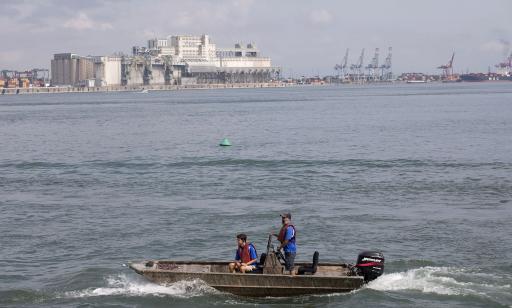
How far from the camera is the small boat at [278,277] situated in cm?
2188

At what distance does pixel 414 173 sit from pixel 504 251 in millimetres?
18692

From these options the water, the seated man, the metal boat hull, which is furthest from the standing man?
the water

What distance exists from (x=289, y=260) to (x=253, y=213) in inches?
452

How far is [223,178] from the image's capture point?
4538 centimetres

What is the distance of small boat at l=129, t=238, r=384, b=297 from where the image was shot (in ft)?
71.8

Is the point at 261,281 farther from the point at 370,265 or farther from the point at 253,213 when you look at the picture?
the point at 253,213

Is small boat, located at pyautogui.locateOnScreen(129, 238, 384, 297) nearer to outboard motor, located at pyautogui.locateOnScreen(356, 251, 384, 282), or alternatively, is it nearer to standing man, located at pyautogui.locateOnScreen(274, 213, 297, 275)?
outboard motor, located at pyautogui.locateOnScreen(356, 251, 384, 282)

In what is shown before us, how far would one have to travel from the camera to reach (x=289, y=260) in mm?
22109

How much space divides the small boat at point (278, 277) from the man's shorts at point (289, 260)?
0.15 m

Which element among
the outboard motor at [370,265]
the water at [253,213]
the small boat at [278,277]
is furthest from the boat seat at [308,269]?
the outboard motor at [370,265]

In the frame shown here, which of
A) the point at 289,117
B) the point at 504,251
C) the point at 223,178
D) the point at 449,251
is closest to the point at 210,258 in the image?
the point at 449,251

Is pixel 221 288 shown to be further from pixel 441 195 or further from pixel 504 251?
pixel 441 195

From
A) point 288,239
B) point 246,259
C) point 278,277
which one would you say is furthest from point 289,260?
point 246,259

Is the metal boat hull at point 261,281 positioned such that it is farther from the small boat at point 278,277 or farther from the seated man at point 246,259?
the seated man at point 246,259
